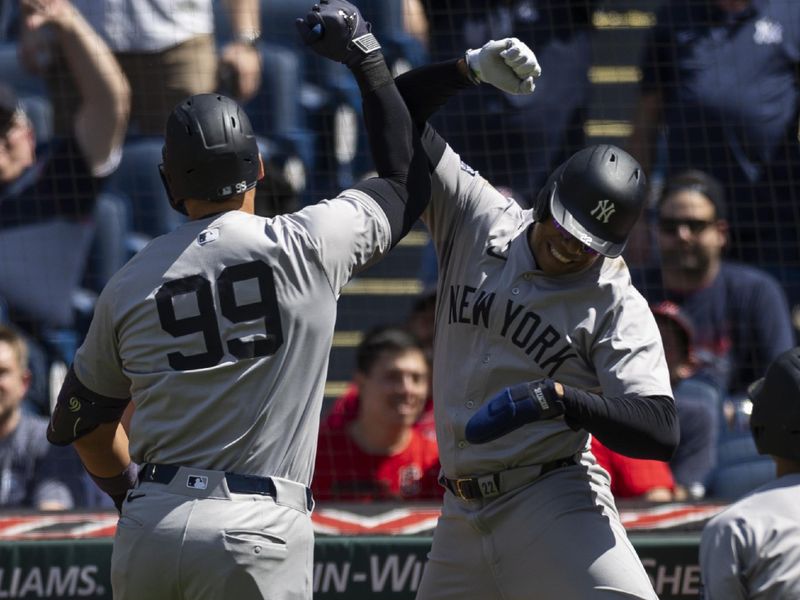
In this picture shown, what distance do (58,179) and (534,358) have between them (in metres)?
3.65

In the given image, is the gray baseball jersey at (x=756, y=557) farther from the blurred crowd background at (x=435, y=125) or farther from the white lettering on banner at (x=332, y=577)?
the blurred crowd background at (x=435, y=125)

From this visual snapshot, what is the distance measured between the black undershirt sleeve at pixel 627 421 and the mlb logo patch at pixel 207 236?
817 millimetres

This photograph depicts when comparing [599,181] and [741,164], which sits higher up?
[599,181]

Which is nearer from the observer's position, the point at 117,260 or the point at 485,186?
the point at 485,186

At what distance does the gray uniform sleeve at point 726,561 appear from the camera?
2754mm

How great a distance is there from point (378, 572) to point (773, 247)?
2.62 meters

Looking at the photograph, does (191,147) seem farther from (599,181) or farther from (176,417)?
(599,181)

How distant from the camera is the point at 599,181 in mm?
3166

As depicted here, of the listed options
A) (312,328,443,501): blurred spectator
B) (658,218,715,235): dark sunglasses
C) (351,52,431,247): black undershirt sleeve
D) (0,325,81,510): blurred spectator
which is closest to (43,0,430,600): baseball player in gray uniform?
(351,52,431,247): black undershirt sleeve

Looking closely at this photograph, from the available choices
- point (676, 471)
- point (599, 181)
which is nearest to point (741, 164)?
point (676, 471)

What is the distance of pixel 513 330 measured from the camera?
329cm

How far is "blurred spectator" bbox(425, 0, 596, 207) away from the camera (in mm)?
6133

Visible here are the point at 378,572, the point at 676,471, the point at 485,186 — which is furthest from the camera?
the point at 676,471

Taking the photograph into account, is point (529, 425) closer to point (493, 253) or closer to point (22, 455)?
point (493, 253)
